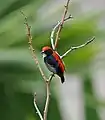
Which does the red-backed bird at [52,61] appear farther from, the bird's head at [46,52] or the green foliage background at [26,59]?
the green foliage background at [26,59]

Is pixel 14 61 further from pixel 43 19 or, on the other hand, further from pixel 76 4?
pixel 76 4

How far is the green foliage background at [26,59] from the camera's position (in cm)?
137

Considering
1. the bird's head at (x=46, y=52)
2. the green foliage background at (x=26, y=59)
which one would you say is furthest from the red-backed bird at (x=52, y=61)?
the green foliage background at (x=26, y=59)

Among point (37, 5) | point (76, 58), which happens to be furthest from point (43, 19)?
point (76, 58)

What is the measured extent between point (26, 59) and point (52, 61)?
770 millimetres

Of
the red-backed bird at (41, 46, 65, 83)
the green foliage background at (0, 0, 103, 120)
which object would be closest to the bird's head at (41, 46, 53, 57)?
the red-backed bird at (41, 46, 65, 83)

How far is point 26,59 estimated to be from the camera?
1.36m

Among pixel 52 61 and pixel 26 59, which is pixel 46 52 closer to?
pixel 52 61

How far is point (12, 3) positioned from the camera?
141 centimetres

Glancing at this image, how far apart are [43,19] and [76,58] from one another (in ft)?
0.49

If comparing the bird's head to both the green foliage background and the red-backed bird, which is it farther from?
the green foliage background

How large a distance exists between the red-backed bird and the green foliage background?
740mm

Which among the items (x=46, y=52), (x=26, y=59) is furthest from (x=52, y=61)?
(x=26, y=59)

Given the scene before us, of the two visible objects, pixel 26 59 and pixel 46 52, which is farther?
pixel 26 59
